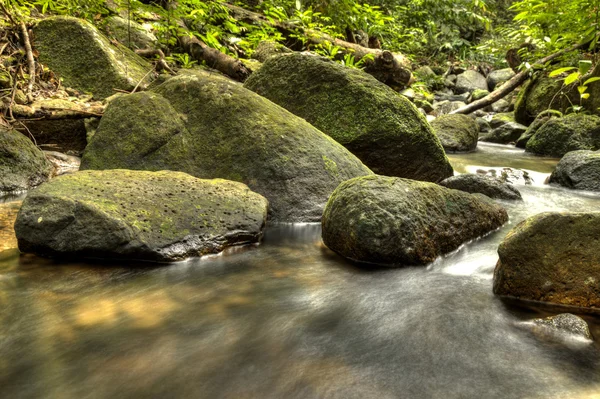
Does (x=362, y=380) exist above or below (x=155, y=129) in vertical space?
below

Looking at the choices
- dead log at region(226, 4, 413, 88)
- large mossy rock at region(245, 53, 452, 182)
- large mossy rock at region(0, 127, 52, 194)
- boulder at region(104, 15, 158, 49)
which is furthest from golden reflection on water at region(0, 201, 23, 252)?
dead log at region(226, 4, 413, 88)

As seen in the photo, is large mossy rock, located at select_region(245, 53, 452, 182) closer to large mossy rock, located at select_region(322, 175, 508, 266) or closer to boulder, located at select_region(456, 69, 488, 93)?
large mossy rock, located at select_region(322, 175, 508, 266)

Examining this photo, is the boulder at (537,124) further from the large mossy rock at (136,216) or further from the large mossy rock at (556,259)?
the large mossy rock at (136,216)

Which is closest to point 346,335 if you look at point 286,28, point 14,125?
point 14,125

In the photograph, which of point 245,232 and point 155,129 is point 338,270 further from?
point 155,129

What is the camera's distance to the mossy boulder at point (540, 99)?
1108cm

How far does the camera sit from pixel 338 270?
3.41 m

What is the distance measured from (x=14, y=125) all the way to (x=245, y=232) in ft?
13.5

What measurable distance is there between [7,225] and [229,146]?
2313 millimetres

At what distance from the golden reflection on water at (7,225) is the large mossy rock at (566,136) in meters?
9.51

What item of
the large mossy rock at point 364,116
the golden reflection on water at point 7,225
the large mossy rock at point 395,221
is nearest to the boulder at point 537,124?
the large mossy rock at point 364,116

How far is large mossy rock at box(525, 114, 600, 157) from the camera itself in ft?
28.2

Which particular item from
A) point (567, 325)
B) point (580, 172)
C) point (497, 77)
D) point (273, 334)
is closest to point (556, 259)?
point (567, 325)

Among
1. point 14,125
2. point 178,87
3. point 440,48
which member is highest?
point 440,48
